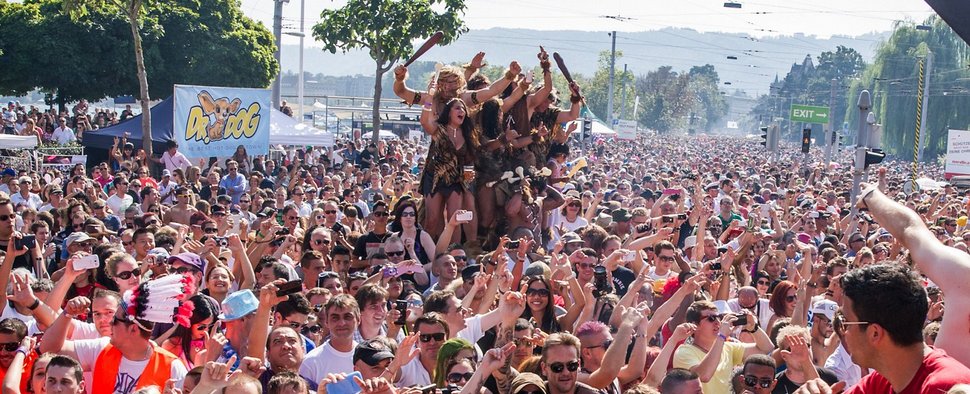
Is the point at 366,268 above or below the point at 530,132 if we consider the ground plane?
below

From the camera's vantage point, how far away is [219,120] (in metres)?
20.3

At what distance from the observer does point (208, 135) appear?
2011cm

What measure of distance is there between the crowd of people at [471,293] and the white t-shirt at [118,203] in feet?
0.13

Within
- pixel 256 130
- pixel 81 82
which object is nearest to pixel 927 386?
pixel 256 130

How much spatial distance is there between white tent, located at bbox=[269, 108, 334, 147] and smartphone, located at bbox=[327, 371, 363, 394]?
20.4 metres

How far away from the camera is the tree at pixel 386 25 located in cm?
2630

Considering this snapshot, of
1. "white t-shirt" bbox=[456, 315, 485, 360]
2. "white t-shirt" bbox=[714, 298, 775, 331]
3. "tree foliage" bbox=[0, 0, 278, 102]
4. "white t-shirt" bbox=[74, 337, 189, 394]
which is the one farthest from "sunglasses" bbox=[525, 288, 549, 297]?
"tree foliage" bbox=[0, 0, 278, 102]

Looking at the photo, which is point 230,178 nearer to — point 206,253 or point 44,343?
point 206,253

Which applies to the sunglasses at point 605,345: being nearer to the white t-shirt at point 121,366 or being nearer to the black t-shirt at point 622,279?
the white t-shirt at point 121,366

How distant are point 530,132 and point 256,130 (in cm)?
1039

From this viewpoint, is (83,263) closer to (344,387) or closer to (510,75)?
(344,387)

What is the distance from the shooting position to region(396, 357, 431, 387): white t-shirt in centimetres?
622

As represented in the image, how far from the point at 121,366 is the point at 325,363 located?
1.03 m

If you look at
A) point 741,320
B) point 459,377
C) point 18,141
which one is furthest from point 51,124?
point 459,377
